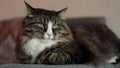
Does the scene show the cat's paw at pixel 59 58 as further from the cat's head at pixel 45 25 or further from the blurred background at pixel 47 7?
the blurred background at pixel 47 7

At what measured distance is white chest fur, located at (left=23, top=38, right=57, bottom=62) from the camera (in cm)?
126

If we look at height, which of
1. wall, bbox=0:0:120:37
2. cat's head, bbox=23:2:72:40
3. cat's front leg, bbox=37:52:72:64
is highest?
wall, bbox=0:0:120:37

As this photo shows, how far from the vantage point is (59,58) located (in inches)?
46.8

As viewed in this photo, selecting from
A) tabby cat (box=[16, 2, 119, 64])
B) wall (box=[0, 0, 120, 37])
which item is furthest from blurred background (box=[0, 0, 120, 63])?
tabby cat (box=[16, 2, 119, 64])

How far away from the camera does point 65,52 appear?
48.3 inches

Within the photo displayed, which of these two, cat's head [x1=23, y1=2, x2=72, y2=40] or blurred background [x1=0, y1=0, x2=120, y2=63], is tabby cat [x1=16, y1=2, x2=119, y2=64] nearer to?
cat's head [x1=23, y1=2, x2=72, y2=40]

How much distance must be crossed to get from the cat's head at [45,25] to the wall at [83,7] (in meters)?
0.29

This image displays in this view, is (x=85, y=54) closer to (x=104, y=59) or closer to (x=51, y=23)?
(x=104, y=59)

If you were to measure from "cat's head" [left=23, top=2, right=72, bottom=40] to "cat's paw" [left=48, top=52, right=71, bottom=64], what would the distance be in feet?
0.33

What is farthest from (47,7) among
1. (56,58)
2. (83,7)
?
A: (56,58)

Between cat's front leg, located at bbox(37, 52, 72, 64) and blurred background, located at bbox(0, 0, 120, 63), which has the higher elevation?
blurred background, located at bbox(0, 0, 120, 63)

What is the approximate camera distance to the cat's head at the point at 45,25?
1.24m

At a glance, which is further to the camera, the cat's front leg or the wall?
the wall

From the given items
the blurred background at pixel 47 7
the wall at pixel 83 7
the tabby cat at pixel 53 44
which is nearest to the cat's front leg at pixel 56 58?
the tabby cat at pixel 53 44
